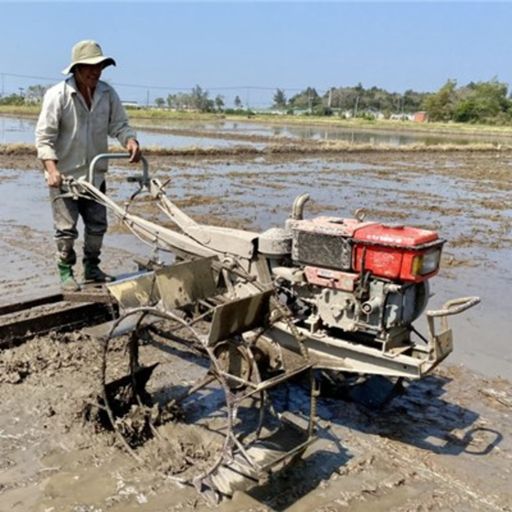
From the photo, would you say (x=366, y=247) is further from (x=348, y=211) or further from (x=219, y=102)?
(x=219, y=102)

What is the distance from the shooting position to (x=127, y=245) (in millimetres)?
8305

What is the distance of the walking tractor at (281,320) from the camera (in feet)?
10.7

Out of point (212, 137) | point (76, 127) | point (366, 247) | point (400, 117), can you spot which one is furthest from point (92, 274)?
point (400, 117)

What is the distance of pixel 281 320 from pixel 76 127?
2376 millimetres

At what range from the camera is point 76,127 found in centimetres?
481

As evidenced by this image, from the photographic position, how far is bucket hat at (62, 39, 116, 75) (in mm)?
4484

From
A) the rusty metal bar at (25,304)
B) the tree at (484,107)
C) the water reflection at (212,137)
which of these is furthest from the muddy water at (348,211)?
the tree at (484,107)

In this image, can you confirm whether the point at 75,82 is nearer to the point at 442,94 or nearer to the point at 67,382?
the point at 67,382

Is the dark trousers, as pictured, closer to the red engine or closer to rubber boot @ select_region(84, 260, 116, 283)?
rubber boot @ select_region(84, 260, 116, 283)

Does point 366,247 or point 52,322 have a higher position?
point 366,247

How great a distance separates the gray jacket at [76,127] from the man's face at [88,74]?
0.24ft

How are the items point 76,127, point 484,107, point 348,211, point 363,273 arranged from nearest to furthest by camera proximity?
point 363,273, point 76,127, point 348,211, point 484,107

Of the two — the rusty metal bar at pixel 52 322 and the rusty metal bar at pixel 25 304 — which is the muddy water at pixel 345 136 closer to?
the rusty metal bar at pixel 52 322

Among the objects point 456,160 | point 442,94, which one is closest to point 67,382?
point 456,160
